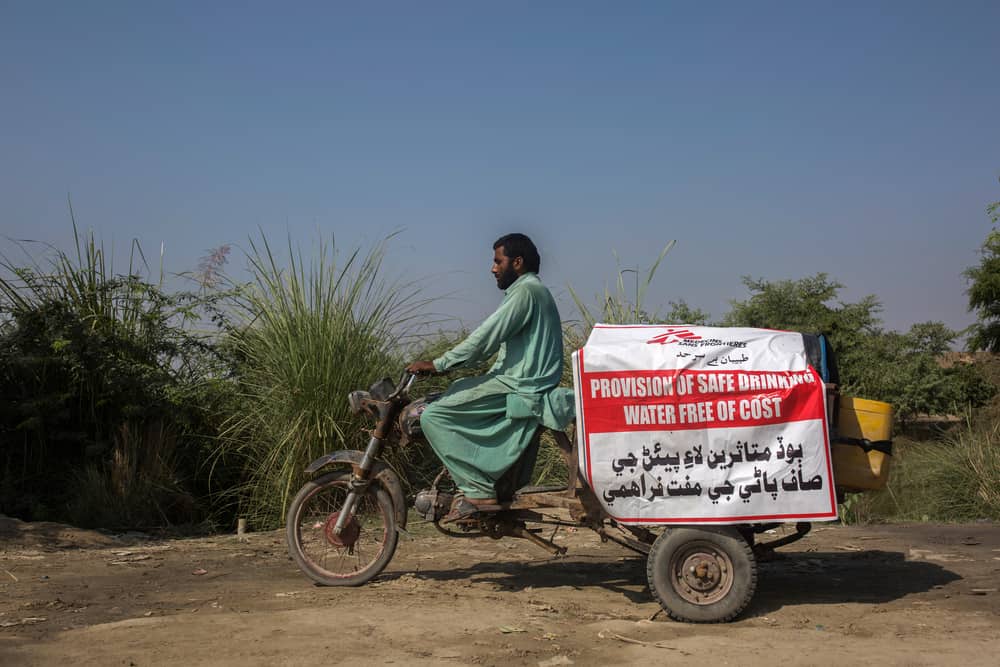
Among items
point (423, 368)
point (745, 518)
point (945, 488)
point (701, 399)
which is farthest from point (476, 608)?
point (945, 488)

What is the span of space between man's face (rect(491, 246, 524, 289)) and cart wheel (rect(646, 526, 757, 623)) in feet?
5.70

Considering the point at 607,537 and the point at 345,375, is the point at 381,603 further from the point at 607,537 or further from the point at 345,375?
the point at 345,375

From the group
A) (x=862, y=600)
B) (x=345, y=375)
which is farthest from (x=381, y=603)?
(x=345, y=375)

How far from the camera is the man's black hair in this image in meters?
5.49

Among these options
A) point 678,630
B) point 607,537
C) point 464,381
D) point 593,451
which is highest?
point 464,381

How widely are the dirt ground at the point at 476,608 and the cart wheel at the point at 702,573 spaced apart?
10 centimetres

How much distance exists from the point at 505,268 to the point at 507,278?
0.20 ft

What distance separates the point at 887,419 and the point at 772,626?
124cm

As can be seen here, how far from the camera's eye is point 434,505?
5391 mm

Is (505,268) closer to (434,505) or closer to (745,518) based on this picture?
(434,505)

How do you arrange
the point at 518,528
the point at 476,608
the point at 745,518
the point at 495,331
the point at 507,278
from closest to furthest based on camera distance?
the point at 745,518
the point at 476,608
the point at 495,331
the point at 518,528
the point at 507,278

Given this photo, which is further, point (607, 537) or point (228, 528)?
point (228, 528)

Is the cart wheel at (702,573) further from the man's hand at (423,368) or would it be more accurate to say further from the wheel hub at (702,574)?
the man's hand at (423,368)

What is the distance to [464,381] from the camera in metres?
5.48
